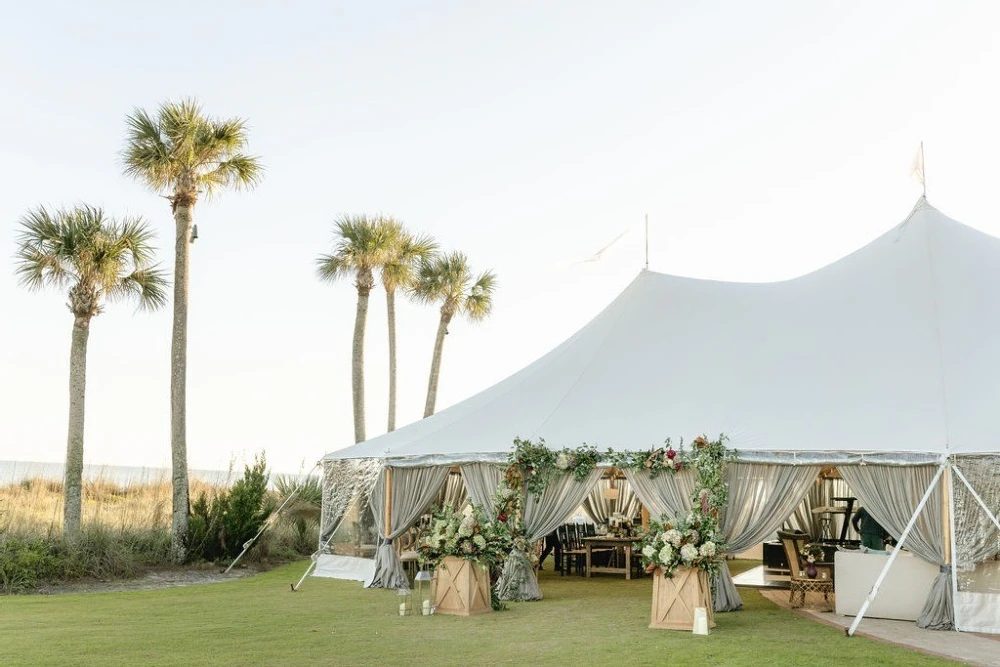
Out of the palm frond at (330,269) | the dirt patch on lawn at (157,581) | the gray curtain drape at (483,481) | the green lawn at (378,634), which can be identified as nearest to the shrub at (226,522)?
the dirt patch on lawn at (157,581)

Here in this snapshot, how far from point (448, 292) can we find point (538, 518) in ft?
46.9

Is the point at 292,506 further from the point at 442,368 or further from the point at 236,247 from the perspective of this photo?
the point at 442,368

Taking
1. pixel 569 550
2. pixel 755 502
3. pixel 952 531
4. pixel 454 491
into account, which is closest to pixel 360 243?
pixel 454 491

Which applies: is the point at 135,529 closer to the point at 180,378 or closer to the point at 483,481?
the point at 180,378

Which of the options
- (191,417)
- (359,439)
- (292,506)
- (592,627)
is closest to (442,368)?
(359,439)

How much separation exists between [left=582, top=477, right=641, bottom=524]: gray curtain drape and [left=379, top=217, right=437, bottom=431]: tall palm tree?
6479 millimetres

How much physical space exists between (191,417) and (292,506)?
315cm

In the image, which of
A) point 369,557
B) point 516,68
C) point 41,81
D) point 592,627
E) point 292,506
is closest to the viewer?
point 592,627

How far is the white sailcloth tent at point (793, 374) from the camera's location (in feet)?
30.0

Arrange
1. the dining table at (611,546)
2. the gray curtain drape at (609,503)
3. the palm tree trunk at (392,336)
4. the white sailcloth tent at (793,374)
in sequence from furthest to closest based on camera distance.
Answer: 1. the palm tree trunk at (392,336)
2. the gray curtain drape at (609,503)
3. the dining table at (611,546)
4. the white sailcloth tent at (793,374)

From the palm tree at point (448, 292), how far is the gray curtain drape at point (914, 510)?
16.0 metres

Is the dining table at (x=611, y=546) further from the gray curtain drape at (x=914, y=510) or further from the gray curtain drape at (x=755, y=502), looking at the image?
the gray curtain drape at (x=914, y=510)

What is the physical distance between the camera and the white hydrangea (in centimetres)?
834

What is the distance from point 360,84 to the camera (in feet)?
49.2
